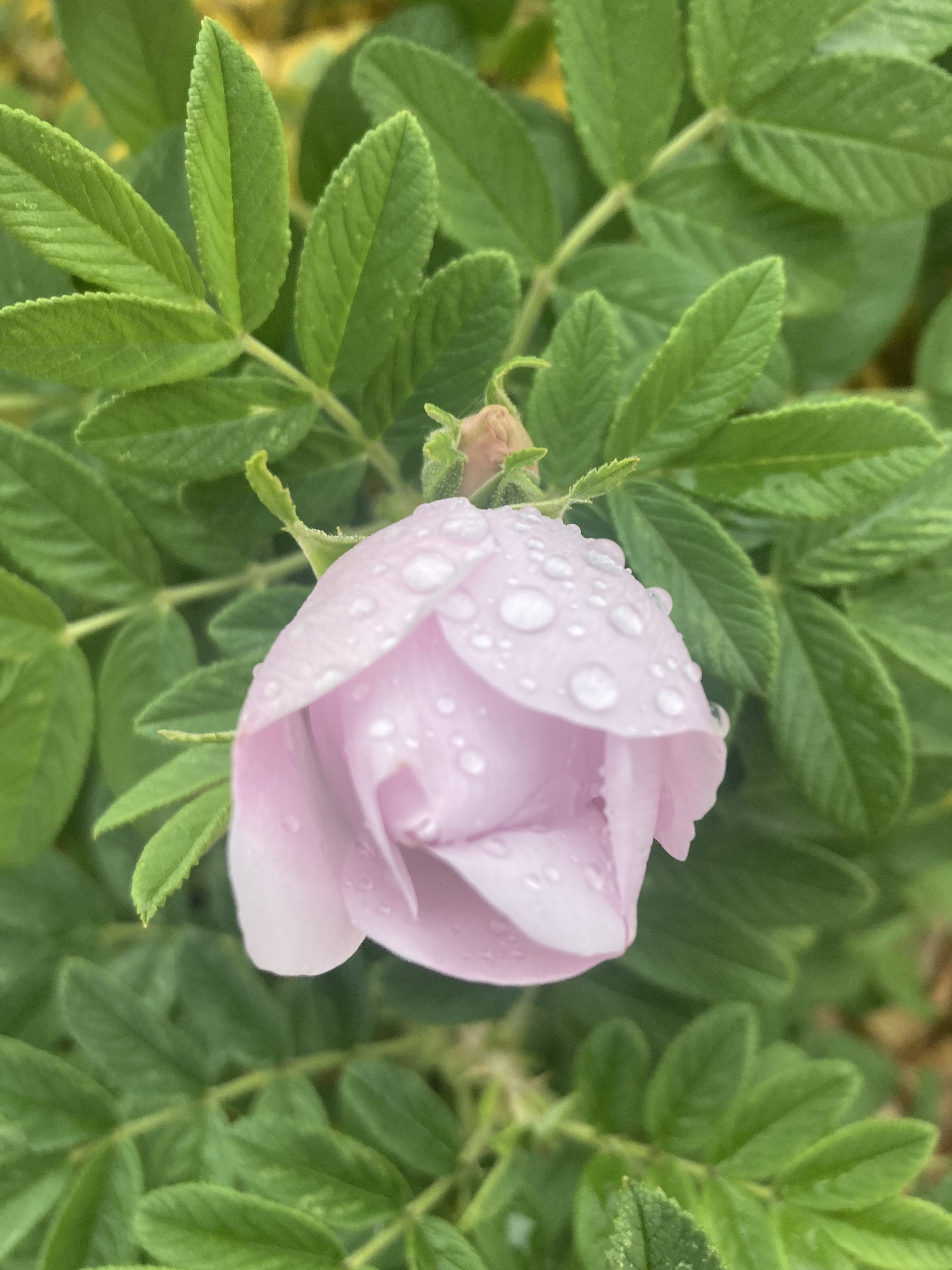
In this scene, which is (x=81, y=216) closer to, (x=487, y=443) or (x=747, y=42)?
(x=487, y=443)

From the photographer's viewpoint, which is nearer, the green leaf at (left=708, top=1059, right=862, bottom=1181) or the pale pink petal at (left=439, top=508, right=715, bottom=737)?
the pale pink petal at (left=439, top=508, right=715, bottom=737)

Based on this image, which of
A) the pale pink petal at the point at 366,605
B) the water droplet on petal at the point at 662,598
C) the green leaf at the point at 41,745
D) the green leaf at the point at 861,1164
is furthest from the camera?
the green leaf at the point at 41,745

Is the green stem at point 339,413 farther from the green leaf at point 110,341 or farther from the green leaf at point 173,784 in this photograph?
the green leaf at point 173,784

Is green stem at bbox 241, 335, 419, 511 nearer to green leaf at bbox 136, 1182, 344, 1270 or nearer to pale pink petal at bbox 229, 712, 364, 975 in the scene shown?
pale pink petal at bbox 229, 712, 364, 975

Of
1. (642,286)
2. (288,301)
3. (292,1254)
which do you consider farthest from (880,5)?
(292,1254)

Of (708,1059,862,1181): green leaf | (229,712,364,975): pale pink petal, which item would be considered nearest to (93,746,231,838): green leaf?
(229,712,364,975): pale pink petal

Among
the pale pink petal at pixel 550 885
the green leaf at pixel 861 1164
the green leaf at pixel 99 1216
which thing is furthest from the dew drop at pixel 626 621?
the green leaf at pixel 99 1216
